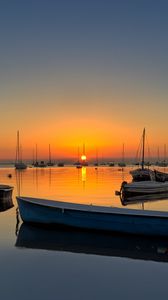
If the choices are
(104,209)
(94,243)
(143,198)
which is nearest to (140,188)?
(143,198)

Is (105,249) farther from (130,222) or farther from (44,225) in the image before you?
(44,225)

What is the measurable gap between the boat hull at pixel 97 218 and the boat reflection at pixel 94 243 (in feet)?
1.15

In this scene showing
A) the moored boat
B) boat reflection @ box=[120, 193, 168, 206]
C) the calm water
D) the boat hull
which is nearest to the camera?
the calm water

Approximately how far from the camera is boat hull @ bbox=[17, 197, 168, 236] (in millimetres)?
18734

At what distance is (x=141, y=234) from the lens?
62.4 ft

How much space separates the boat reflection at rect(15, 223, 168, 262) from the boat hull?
35 centimetres

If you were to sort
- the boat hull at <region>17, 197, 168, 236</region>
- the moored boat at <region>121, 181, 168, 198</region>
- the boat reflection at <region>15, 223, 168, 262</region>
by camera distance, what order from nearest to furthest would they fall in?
1. the boat reflection at <region>15, 223, 168, 262</region>
2. the boat hull at <region>17, 197, 168, 236</region>
3. the moored boat at <region>121, 181, 168, 198</region>

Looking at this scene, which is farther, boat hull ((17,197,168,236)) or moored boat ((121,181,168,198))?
moored boat ((121,181,168,198))

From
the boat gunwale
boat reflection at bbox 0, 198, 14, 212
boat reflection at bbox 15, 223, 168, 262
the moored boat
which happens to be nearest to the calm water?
boat reflection at bbox 15, 223, 168, 262

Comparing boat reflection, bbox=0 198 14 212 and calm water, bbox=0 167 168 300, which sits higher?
boat reflection, bbox=0 198 14 212

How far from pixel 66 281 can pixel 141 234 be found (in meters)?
7.75

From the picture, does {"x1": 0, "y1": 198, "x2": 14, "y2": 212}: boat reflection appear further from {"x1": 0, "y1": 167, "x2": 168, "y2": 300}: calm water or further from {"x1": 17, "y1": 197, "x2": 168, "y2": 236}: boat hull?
{"x1": 0, "y1": 167, "x2": 168, "y2": 300}: calm water

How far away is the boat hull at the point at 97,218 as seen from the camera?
61.5ft

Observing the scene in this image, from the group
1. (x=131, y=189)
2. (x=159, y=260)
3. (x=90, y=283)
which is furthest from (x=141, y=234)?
(x=131, y=189)
